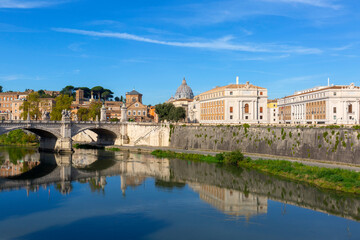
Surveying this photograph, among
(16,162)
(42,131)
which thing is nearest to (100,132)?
(42,131)

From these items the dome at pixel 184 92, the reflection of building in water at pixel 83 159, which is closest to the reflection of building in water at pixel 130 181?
the reflection of building in water at pixel 83 159

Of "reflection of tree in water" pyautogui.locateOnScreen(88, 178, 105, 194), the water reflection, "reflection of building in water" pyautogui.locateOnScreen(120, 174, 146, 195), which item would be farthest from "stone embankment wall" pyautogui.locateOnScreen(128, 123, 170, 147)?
"reflection of tree in water" pyautogui.locateOnScreen(88, 178, 105, 194)

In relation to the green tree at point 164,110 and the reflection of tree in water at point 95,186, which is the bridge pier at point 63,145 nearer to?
the reflection of tree in water at point 95,186

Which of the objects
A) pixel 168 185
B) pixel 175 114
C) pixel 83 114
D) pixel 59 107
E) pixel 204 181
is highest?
pixel 59 107

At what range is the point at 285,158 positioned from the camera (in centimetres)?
4038

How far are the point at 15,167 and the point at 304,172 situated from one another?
2866 cm

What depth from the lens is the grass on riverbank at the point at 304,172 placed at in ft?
92.2

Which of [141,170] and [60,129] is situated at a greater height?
[60,129]

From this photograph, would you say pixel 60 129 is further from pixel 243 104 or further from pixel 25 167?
pixel 243 104

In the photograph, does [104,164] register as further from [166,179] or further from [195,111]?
[195,111]

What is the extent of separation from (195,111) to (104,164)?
4445 centimetres

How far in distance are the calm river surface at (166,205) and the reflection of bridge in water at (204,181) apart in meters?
0.07

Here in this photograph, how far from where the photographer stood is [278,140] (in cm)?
4316

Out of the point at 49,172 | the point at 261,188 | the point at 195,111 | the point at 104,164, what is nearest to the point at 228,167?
the point at 261,188
